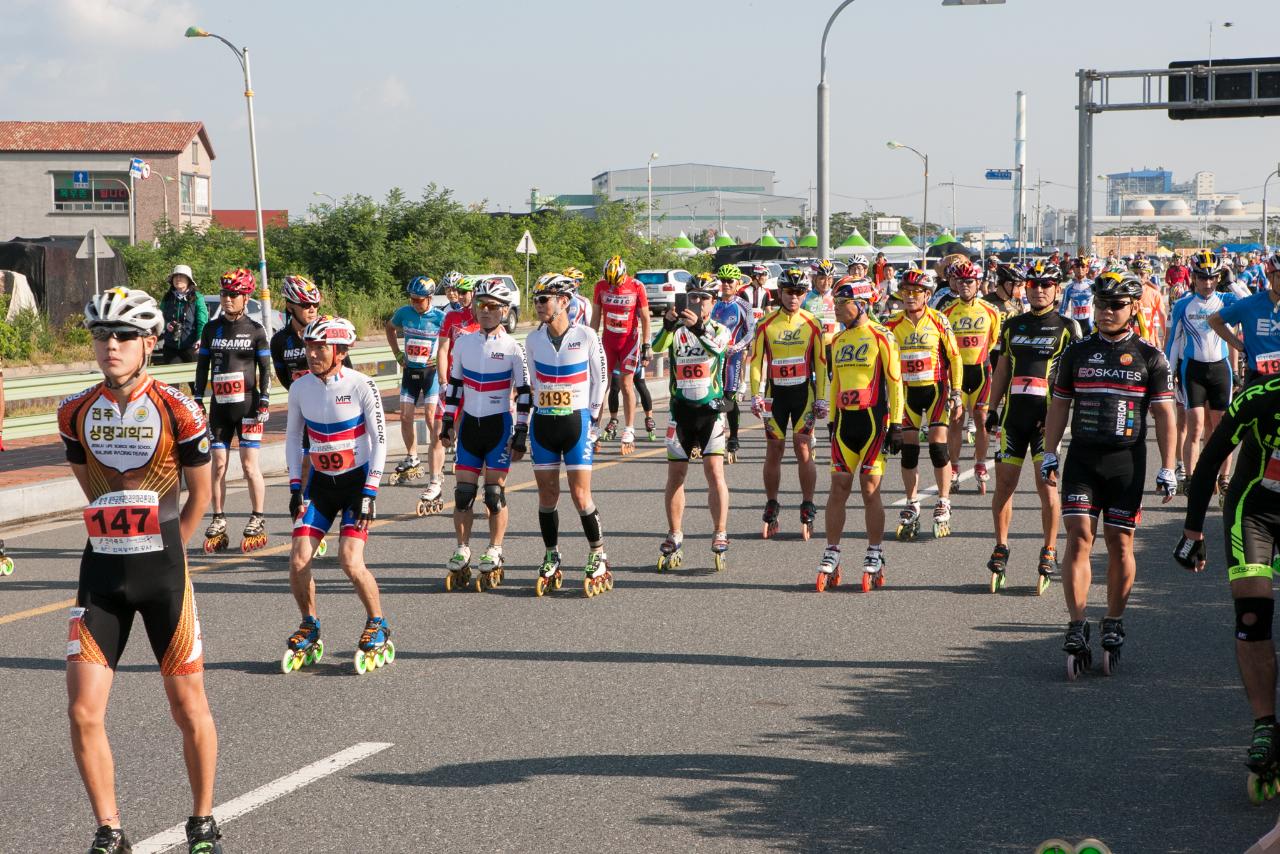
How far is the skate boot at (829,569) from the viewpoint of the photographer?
1027 centimetres

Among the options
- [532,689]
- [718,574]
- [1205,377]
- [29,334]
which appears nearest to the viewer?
[532,689]

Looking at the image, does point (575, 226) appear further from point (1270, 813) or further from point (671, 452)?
point (1270, 813)

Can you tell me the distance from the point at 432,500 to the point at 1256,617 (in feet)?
30.5

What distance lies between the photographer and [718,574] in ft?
36.2

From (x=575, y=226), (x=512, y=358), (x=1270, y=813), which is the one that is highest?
(x=575, y=226)

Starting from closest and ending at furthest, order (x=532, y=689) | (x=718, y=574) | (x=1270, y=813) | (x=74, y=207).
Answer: (x=1270, y=813) → (x=532, y=689) → (x=718, y=574) → (x=74, y=207)

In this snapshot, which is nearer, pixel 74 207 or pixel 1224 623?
pixel 1224 623

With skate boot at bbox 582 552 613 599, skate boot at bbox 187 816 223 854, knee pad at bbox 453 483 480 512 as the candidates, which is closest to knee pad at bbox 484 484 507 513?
knee pad at bbox 453 483 480 512

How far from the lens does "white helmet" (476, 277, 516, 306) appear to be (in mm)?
10531

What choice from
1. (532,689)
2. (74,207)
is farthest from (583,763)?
(74,207)

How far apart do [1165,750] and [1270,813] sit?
856 mm

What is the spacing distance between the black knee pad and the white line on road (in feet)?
12.7

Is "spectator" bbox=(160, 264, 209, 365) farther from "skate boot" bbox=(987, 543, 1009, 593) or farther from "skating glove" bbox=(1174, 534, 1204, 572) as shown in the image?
"skating glove" bbox=(1174, 534, 1204, 572)

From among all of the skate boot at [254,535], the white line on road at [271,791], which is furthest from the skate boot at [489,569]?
the white line on road at [271,791]
